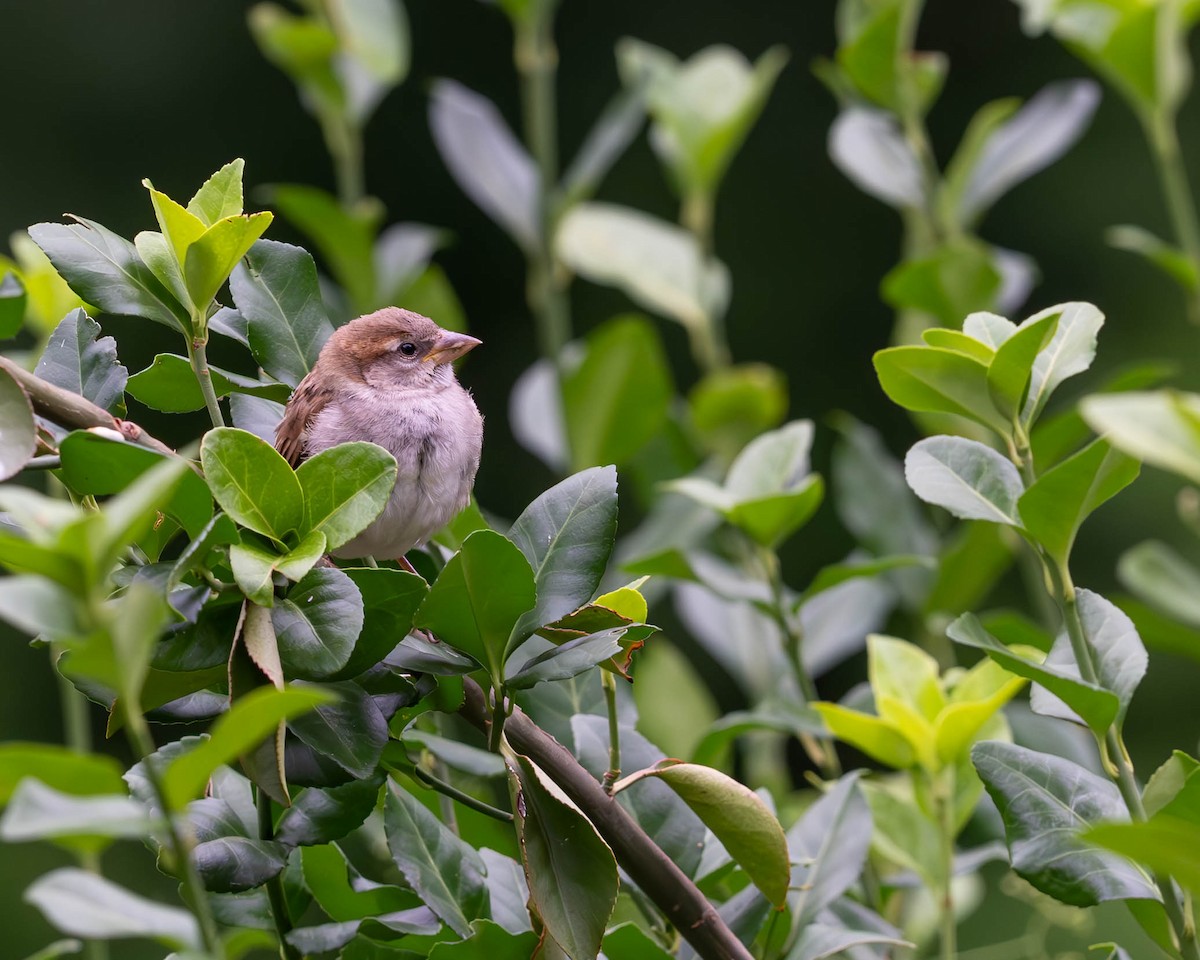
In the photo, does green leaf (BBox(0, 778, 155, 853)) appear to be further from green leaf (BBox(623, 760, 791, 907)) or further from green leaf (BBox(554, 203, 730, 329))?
→ green leaf (BBox(554, 203, 730, 329))

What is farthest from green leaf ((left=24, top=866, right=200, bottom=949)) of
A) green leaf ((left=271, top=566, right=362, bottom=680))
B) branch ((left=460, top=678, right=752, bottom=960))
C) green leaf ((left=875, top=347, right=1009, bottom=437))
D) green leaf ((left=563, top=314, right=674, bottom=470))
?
green leaf ((left=563, top=314, right=674, bottom=470))

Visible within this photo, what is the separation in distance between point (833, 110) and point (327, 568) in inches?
205

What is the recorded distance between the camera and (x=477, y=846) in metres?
1.20

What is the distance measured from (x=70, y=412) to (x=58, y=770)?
329 mm

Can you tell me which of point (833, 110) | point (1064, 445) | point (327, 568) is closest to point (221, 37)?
point (833, 110)

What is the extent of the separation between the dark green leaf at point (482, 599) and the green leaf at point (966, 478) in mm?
265

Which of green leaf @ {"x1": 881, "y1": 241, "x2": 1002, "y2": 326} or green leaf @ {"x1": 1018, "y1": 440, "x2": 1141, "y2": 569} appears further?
green leaf @ {"x1": 881, "y1": 241, "x2": 1002, "y2": 326}

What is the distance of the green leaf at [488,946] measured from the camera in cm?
88

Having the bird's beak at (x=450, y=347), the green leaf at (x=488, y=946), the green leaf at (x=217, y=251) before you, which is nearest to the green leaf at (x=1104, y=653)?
the green leaf at (x=488, y=946)

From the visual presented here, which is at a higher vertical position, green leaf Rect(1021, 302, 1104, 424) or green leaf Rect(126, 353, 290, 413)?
green leaf Rect(1021, 302, 1104, 424)

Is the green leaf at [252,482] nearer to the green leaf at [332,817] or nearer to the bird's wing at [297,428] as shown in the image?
the green leaf at [332,817]

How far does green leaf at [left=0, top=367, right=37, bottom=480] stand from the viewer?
80 cm

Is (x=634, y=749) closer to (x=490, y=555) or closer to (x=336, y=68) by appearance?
(x=490, y=555)

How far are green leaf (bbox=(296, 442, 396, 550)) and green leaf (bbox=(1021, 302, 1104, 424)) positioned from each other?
0.43 metres
